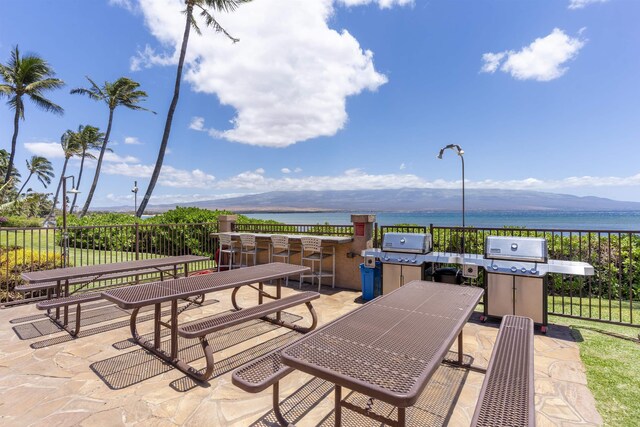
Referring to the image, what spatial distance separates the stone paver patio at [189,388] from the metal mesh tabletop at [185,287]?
656 millimetres

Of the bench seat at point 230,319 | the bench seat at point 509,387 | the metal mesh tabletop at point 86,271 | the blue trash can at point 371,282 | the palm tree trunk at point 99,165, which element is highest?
the palm tree trunk at point 99,165

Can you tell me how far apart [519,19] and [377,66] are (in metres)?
6.57

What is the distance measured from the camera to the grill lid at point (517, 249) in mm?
3688

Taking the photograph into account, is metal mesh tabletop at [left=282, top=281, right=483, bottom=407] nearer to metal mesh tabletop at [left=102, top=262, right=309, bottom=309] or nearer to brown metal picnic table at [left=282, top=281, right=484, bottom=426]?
brown metal picnic table at [left=282, top=281, right=484, bottom=426]

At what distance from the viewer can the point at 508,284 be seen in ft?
12.4

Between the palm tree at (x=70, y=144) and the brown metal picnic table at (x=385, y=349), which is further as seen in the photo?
the palm tree at (x=70, y=144)

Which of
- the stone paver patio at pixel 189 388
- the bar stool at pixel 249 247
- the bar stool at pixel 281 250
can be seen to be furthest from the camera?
the bar stool at pixel 249 247

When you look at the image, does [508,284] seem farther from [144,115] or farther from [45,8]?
[144,115]

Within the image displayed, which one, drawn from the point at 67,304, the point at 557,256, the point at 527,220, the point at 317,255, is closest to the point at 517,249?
the point at 557,256

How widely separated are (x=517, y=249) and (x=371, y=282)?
2.20 m

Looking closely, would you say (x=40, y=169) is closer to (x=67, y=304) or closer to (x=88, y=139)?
(x=88, y=139)

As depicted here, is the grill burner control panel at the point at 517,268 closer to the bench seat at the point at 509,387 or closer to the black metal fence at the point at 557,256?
the black metal fence at the point at 557,256

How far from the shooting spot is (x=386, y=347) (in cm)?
153

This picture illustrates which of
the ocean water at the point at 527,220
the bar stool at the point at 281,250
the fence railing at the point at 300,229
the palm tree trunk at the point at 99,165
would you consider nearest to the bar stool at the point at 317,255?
the bar stool at the point at 281,250
